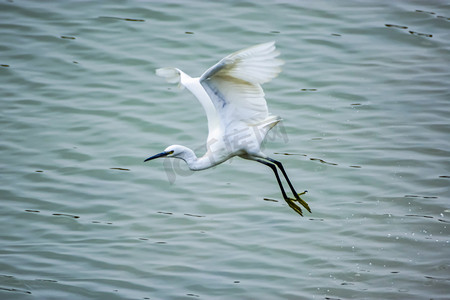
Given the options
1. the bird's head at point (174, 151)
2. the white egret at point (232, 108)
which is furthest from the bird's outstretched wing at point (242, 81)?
the bird's head at point (174, 151)

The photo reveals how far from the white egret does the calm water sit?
988 mm

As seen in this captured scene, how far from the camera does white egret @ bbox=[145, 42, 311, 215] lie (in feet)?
21.2

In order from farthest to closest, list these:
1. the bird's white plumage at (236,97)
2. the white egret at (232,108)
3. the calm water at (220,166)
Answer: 1. the calm water at (220,166)
2. the white egret at (232,108)
3. the bird's white plumage at (236,97)

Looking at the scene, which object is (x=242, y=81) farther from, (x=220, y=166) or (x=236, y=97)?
(x=220, y=166)

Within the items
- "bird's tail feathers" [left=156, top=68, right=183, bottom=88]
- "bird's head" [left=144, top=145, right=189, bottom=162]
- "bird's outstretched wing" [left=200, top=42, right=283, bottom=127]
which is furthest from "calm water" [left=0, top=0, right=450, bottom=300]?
"bird's tail feathers" [left=156, top=68, right=183, bottom=88]

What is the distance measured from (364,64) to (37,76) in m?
5.26

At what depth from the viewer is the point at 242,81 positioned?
265 inches

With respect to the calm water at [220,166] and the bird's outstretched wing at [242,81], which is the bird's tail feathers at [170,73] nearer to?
the bird's outstretched wing at [242,81]

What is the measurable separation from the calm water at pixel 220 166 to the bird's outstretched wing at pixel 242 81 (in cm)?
160

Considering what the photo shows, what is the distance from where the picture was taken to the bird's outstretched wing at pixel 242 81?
20.4 ft

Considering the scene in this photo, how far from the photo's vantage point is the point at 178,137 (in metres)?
9.70

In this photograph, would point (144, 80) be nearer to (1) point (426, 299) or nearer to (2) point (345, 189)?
(2) point (345, 189)

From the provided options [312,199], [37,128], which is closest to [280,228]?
[312,199]

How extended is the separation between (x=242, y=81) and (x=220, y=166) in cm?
281
